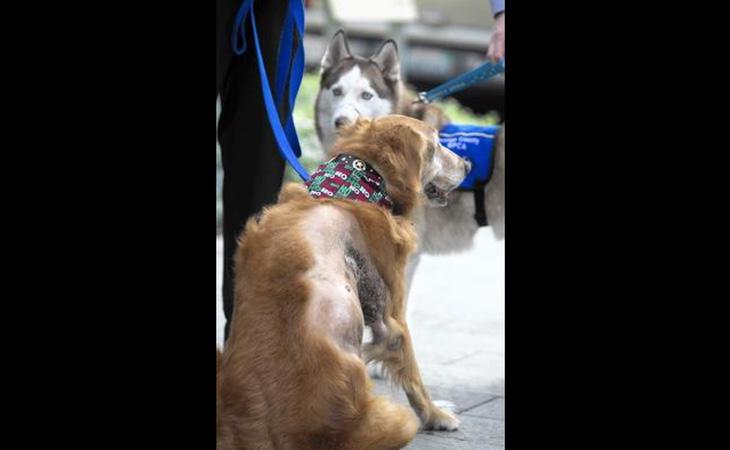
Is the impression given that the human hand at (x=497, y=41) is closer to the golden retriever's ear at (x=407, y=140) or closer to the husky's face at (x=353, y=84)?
the golden retriever's ear at (x=407, y=140)

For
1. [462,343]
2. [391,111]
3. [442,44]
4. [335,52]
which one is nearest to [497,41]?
[391,111]

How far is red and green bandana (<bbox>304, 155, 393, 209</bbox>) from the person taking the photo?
2.94 meters

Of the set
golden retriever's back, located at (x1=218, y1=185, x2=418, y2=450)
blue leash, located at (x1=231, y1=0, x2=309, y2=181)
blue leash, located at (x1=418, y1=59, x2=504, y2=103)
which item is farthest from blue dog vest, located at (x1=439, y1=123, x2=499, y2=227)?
golden retriever's back, located at (x1=218, y1=185, x2=418, y2=450)

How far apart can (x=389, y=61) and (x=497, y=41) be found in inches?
68.1

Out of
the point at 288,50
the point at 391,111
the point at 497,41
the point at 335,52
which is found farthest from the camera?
the point at 335,52

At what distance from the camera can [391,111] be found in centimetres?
553

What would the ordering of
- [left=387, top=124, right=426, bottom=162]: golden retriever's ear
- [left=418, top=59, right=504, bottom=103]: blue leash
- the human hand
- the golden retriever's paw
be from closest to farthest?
[left=387, top=124, right=426, bottom=162]: golden retriever's ear, the golden retriever's paw, the human hand, [left=418, top=59, right=504, bottom=103]: blue leash

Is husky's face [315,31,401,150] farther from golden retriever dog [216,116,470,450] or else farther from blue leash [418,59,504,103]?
golden retriever dog [216,116,470,450]

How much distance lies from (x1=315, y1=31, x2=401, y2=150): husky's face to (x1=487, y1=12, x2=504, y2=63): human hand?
146 cm

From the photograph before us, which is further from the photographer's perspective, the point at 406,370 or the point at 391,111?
the point at 391,111

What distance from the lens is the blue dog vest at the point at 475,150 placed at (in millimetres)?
4629

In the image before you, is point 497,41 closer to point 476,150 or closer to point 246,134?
point 476,150

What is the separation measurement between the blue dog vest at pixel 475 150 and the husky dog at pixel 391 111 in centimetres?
9
